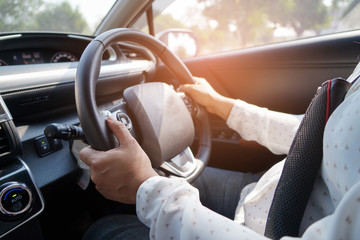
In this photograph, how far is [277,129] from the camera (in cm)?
100

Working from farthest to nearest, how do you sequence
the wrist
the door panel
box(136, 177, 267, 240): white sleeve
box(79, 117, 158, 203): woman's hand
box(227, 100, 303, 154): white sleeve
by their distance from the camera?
the door panel → the wrist → box(227, 100, 303, 154): white sleeve → box(79, 117, 158, 203): woman's hand → box(136, 177, 267, 240): white sleeve

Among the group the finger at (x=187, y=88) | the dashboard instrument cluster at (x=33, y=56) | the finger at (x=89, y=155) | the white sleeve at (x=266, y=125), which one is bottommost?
the white sleeve at (x=266, y=125)

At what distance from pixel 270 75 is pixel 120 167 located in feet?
3.73

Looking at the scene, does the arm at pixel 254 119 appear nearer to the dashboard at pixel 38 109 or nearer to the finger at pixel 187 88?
the finger at pixel 187 88

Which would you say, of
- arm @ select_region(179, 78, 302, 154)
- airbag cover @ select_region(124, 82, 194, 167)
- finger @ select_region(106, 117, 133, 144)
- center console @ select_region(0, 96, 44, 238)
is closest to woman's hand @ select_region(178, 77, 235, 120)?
arm @ select_region(179, 78, 302, 154)

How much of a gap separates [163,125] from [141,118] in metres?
0.08

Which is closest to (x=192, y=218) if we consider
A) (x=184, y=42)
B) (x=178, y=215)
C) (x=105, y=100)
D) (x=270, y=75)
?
(x=178, y=215)

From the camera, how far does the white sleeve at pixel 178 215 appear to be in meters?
0.49

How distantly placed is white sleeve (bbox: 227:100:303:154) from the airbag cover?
0.76ft

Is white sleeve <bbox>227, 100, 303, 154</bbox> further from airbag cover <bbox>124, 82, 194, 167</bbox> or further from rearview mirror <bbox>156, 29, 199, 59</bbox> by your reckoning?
rearview mirror <bbox>156, 29, 199, 59</bbox>

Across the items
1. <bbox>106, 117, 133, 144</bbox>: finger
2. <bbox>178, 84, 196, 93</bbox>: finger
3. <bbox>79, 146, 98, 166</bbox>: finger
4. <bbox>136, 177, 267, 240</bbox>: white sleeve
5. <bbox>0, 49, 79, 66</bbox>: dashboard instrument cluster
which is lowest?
<bbox>136, 177, 267, 240</bbox>: white sleeve

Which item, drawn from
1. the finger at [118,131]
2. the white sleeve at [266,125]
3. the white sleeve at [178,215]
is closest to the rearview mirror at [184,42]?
the white sleeve at [266,125]

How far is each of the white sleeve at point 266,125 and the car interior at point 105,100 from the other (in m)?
0.13

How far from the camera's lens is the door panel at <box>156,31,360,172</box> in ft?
4.40
